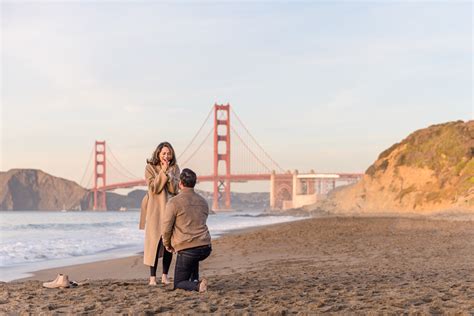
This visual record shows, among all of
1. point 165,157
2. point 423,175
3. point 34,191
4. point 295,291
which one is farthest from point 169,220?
point 34,191

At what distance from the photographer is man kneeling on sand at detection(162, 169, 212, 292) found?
4738 millimetres

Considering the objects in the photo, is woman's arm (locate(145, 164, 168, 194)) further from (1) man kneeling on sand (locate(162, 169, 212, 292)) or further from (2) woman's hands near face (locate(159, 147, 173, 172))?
(1) man kneeling on sand (locate(162, 169, 212, 292))

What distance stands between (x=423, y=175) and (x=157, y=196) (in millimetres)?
34167

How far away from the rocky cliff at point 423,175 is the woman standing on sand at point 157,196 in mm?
25476

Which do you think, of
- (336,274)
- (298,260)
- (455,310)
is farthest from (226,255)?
(455,310)

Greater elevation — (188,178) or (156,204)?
A: (188,178)

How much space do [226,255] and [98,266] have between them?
2141 mm

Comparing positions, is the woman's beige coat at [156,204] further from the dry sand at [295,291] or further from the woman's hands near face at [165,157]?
the dry sand at [295,291]

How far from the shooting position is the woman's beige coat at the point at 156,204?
5.20m

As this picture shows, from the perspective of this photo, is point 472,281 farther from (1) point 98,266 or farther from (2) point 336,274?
(1) point 98,266

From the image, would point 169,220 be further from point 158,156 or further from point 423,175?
point 423,175

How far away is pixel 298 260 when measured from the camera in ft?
28.2

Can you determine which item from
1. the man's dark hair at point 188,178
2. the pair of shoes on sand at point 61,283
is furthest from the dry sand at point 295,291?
the man's dark hair at point 188,178

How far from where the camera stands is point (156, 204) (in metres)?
Result: 5.24
